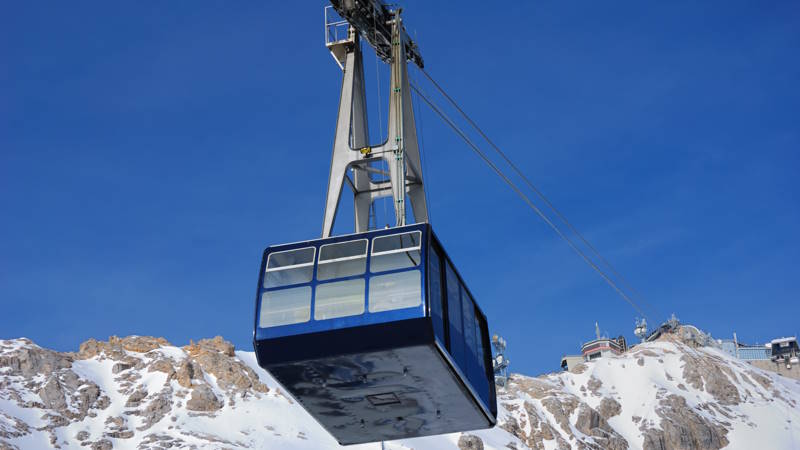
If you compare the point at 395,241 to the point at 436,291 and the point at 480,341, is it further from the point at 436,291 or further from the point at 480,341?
the point at 480,341

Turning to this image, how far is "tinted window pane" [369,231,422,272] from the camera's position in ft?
83.1

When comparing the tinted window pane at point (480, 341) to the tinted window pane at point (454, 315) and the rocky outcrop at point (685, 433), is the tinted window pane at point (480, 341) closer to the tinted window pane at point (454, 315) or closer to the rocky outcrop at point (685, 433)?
the tinted window pane at point (454, 315)

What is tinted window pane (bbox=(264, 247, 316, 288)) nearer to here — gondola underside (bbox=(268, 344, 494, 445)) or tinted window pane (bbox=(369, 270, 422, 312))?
tinted window pane (bbox=(369, 270, 422, 312))

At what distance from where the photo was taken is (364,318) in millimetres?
25109

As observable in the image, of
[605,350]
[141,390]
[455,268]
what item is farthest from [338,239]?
[605,350]

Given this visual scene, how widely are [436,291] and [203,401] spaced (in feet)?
379

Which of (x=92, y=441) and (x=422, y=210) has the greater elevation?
(x=92, y=441)

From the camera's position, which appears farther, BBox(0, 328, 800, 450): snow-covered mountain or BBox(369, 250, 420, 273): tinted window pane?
BBox(0, 328, 800, 450): snow-covered mountain

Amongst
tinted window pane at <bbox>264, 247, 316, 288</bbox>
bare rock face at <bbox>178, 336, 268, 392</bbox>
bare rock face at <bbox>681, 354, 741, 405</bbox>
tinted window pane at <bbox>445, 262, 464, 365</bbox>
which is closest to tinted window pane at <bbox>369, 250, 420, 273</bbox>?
tinted window pane at <bbox>264, 247, 316, 288</bbox>

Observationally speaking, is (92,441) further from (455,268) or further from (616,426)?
(455,268)

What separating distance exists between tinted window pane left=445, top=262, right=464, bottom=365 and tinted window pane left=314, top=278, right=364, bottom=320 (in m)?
2.76

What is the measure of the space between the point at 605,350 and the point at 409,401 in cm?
17229

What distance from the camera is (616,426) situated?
541 feet

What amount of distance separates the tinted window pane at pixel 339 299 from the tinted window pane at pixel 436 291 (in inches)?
69.1
